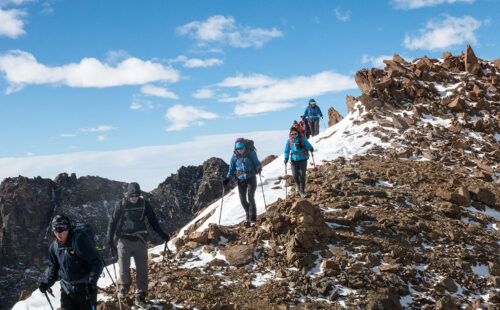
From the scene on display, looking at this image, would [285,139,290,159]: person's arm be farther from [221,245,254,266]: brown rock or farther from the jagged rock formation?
the jagged rock formation

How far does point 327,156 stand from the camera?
66.0 feet

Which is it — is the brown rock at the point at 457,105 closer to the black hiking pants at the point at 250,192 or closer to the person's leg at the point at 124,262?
the black hiking pants at the point at 250,192

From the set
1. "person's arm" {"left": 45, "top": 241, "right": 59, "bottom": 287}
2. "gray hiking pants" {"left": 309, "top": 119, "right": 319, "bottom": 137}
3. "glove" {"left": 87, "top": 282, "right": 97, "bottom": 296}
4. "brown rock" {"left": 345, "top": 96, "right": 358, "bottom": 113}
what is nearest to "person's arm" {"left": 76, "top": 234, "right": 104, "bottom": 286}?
"glove" {"left": 87, "top": 282, "right": 97, "bottom": 296}

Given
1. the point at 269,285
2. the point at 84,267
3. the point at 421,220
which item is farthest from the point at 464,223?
the point at 84,267

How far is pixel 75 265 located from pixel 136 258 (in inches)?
73.6

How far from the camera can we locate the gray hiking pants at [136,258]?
25.2 ft

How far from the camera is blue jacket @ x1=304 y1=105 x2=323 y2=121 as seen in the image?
26.9m

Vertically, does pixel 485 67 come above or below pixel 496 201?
above

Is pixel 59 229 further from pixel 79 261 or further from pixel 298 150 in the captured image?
pixel 298 150

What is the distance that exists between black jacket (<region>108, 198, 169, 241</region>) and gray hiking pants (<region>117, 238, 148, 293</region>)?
207 mm

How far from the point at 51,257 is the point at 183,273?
380 centimetres

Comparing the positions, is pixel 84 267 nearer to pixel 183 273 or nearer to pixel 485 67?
pixel 183 273

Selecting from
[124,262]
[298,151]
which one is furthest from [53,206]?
[124,262]

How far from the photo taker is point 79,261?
19.9ft
